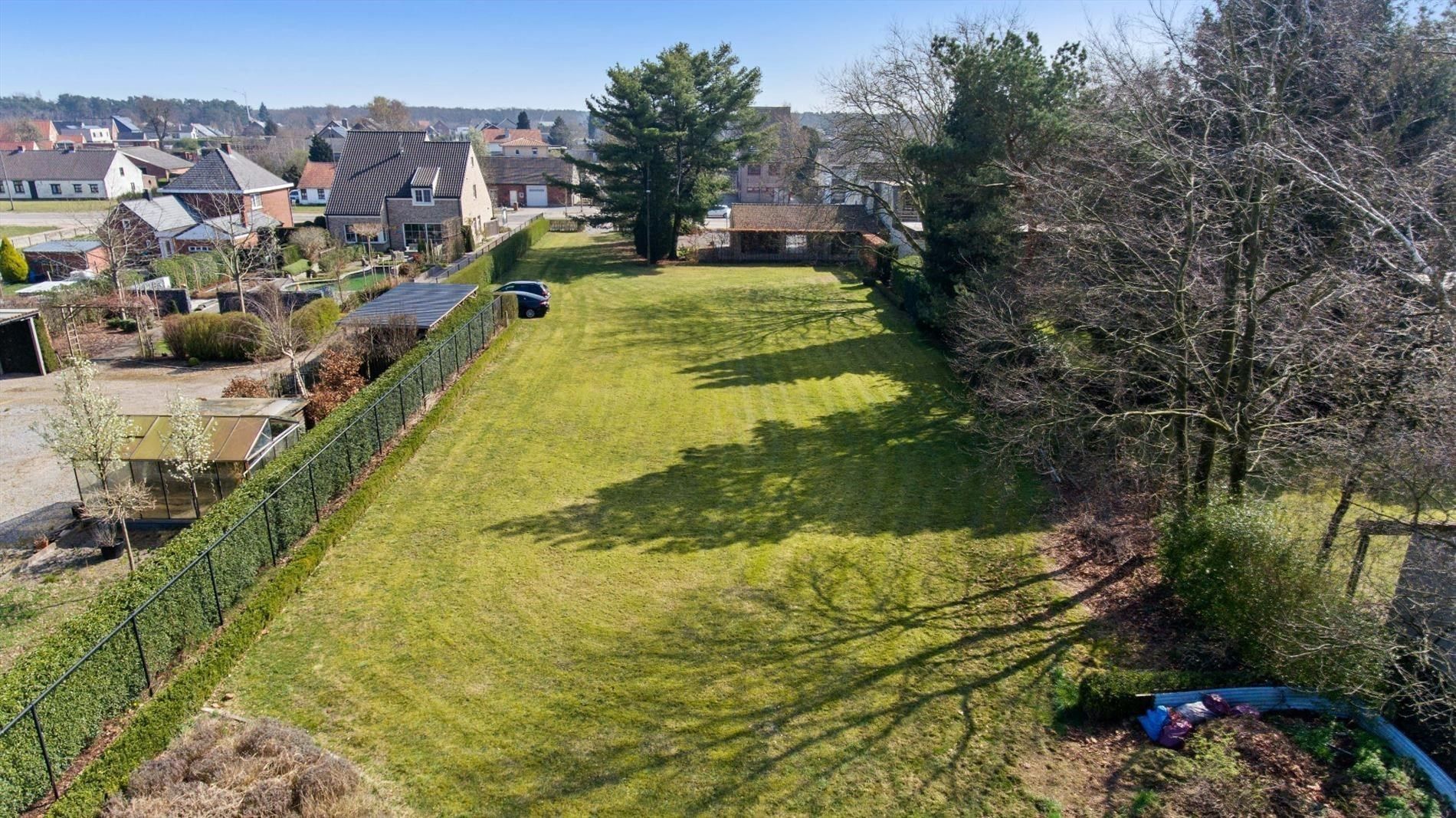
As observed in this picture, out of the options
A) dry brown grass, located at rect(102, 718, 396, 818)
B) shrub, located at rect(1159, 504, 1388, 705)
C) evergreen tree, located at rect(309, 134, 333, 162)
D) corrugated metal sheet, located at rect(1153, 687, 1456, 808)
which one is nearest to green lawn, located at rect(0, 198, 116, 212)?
evergreen tree, located at rect(309, 134, 333, 162)

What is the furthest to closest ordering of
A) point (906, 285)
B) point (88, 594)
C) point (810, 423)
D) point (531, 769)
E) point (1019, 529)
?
1. point (906, 285)
2. point (810, 423)
3. point (1019, 529)
4. point (88, 594)
5. point (531, 769)

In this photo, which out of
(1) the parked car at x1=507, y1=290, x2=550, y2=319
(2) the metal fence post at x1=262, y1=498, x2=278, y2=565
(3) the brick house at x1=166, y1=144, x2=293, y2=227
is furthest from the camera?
(3) the brick house at x1=166, y1=144, x2=293, y2=227

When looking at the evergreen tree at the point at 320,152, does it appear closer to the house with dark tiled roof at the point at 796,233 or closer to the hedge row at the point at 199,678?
the house with dark tiled roof at the point at 796,233

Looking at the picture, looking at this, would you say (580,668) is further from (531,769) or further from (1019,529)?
(1019,529)

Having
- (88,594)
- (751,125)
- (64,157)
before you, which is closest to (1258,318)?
(88,594)

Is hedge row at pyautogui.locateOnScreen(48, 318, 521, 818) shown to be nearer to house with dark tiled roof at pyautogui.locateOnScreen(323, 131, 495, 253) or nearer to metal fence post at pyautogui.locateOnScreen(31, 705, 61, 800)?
metal fence post at pyautogui.locateOnScreen(31, 705, 61, 800)

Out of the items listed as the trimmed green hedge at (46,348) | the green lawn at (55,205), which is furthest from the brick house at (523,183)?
the trimmed green hedge at (46,348)

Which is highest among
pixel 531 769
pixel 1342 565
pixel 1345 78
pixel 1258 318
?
pixel 1345 78
